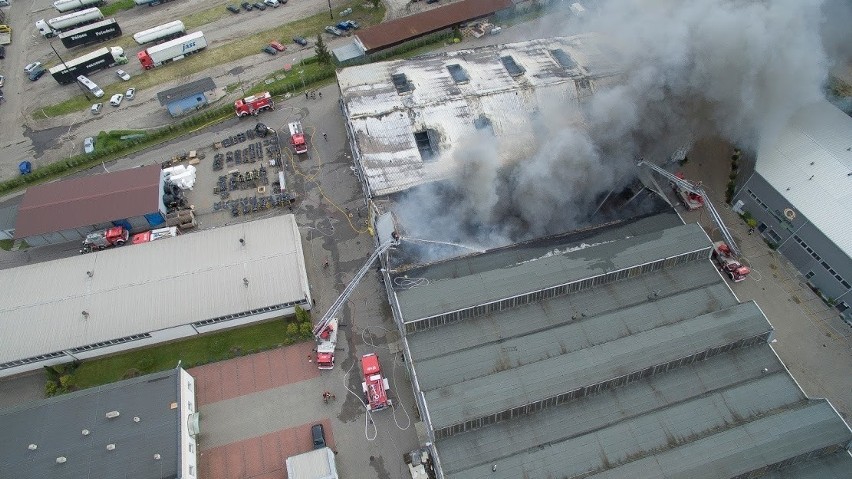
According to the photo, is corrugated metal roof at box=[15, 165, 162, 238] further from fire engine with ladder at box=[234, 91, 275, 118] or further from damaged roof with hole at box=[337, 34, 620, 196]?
damaged roof with hole at box=[337, 34, 620, 196]

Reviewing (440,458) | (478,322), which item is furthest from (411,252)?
(440,458)

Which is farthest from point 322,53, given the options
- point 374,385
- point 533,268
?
point 374,385

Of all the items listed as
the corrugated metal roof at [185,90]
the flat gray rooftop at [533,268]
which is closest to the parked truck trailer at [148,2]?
the corrugated metal roof at [185,90]

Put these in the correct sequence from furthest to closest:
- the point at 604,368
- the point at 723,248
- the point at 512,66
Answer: the point at 512,66 → the point at 723,248 → the point at 604,368

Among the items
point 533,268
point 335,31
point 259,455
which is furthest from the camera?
point 335,31

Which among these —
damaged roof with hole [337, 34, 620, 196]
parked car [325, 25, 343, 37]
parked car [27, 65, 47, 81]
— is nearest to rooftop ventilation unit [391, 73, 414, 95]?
damaged roof with hole [337, 34, 620, 196]

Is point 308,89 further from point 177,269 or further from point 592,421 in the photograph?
point 592,421

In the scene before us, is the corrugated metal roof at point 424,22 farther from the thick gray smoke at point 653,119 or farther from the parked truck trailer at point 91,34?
the parked truck trailer at point 91,34

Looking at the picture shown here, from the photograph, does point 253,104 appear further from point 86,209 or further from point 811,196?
point 811,196
